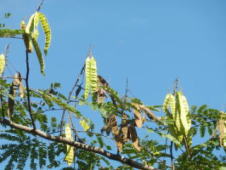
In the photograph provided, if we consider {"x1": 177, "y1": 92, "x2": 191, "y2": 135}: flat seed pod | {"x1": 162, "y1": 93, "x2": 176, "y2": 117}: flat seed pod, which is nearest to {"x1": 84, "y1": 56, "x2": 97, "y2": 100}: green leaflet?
{"x1": 162, "y1": 93, "x2": 176, "y2": 117}: flat seed pod

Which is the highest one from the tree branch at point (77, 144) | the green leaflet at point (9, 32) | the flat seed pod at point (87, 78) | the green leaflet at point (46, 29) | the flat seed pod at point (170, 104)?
the green leaflet at point (46, 29)

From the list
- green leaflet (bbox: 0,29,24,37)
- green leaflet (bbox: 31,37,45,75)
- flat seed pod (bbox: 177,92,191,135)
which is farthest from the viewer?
flat seed pod (bbox: 177,92,191,135)

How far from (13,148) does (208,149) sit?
2.21 meters

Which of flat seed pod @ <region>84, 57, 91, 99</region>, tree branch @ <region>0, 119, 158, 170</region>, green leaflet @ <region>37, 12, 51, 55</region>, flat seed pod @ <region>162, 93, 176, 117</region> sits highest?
green leaflet @ <region>37, 12, 51, 55</region>

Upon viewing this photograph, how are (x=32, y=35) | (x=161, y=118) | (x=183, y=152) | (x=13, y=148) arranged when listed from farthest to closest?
(x=13, y=148) < (x=183, y=152) < (x=161, y=118) < (x=32, y=35)

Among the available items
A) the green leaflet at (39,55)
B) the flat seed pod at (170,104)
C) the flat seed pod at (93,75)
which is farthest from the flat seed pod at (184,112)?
the green leaflet at (39,55)

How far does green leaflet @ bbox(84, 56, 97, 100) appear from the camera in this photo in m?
4.15

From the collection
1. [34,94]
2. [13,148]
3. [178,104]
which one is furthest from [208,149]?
[13,148]

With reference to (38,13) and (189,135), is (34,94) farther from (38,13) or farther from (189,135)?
(189,135)

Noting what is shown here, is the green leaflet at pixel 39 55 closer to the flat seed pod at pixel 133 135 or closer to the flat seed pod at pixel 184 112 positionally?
the flat seed pod at pixel 133 135

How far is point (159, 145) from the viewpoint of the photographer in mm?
4930

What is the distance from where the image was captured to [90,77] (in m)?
4.20

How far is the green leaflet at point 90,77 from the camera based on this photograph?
4152 millimetres

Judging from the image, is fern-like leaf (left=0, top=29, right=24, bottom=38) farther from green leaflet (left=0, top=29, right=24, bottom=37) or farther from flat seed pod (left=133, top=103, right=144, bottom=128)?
flat seed pod (left=133, top=103, right=144, bottom=128)
